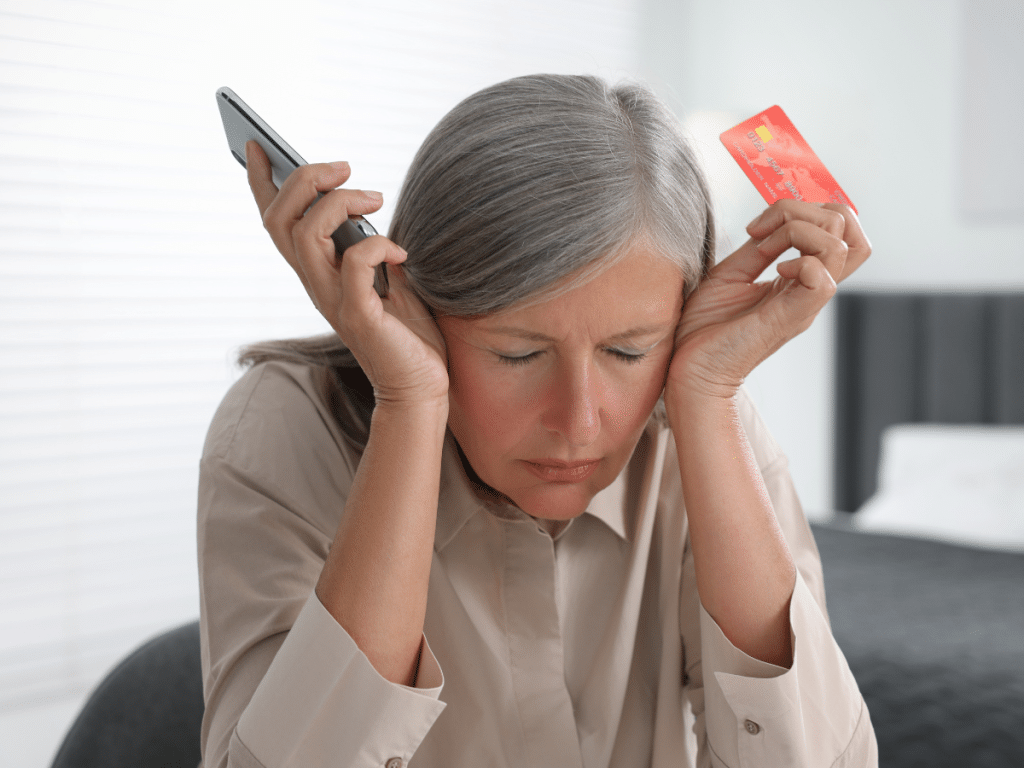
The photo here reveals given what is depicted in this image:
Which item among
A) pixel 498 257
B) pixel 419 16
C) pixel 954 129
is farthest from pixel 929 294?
pixel 498 257

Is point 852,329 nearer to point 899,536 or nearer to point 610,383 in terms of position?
point 899,536

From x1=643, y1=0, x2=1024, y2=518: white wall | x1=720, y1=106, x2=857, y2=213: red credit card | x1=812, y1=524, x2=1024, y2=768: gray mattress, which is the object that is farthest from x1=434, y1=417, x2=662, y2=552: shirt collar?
x1=643, y1=0, x2=1024, y2=518: white wall

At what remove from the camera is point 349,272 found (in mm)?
789

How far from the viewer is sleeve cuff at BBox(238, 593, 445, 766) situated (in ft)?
2.50

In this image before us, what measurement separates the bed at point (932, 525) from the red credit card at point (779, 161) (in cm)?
112

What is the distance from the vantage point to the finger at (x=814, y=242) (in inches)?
34.7

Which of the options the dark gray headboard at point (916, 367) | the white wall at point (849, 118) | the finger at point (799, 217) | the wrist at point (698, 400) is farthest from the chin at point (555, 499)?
the dark gray headboard at point (916, 367)

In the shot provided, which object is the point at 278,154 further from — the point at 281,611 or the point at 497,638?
the point at 497,638

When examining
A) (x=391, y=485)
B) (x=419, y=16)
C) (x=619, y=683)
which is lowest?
(x=619, y=683)

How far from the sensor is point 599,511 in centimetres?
103

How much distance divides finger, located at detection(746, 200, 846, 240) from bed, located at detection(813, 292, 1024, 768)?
3.71 ft

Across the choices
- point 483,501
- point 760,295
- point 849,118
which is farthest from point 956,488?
point 483,501

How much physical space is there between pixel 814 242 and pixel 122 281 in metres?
2.16

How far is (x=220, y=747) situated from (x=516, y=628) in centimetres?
33
